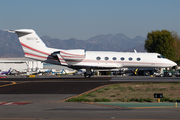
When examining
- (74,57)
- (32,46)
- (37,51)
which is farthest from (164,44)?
(32,46)

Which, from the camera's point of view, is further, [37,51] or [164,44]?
[164,44]

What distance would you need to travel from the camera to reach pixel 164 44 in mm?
83312

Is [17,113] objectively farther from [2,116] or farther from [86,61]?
[86,61]

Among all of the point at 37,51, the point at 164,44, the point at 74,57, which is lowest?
the point at 74,57

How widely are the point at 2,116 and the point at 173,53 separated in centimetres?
7913

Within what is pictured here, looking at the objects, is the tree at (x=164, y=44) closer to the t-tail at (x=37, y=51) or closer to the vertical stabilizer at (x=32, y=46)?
the t-tail at (x=37, y=51)

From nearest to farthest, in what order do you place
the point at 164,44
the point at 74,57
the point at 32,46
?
the point at 74,57
the point at 32,46
the point at 164,44

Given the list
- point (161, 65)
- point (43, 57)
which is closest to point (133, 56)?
point (161, 65)

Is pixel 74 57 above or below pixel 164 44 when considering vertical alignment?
below

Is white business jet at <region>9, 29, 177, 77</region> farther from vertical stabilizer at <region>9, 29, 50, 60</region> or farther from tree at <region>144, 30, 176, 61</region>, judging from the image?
tree at <region>144, 30, 176, 61</region>

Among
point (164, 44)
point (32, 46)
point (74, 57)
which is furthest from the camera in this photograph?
point (164, 44)

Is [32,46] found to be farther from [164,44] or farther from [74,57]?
[164,44]

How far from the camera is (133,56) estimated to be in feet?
139

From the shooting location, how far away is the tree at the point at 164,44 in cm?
8256
